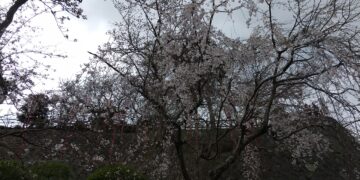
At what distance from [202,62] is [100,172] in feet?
11.1

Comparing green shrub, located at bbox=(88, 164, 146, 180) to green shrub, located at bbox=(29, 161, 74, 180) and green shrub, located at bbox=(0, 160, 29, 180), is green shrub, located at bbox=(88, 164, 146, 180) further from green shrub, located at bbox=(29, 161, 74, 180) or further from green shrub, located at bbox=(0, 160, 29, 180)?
green shrub, located at bbox=(29, 161, 74, 180)

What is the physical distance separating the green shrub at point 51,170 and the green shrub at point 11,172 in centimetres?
94

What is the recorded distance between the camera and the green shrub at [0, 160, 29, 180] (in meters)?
8.52

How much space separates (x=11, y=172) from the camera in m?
8.60

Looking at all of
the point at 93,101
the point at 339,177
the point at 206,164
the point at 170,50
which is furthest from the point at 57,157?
the point at 339,177

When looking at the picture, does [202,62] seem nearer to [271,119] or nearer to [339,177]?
[271,119]

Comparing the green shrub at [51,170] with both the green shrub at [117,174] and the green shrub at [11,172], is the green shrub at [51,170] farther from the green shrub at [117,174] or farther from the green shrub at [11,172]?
the green shrub at [117,174]

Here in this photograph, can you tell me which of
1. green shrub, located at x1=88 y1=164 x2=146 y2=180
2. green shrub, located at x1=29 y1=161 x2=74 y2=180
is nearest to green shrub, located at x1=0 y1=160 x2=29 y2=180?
green shrub, located at x1=29 y1=161 x2=74 y2=180

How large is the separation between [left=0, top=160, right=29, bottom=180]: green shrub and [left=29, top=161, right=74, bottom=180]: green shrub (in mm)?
944

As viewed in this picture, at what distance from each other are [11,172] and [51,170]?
175 cm

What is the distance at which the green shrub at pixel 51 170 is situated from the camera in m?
10.1

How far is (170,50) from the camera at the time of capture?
749cm

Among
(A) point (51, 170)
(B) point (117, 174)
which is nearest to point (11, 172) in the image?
(A) point (51, 170)

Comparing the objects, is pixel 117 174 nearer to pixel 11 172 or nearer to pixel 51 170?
pixel 11 172
